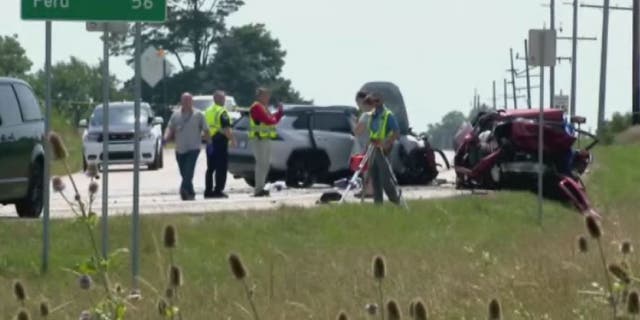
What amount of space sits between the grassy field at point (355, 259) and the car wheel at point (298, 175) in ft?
19.5

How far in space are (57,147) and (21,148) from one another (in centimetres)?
1586

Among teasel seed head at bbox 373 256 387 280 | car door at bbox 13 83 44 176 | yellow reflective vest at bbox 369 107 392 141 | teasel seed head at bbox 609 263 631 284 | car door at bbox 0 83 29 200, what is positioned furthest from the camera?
yellow reflective vest at bbox 369 107 392 141

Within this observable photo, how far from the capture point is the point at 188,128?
26.9 meters

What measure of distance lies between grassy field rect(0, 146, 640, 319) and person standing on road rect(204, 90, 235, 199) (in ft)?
12.6

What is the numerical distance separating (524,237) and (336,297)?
8.26 meters

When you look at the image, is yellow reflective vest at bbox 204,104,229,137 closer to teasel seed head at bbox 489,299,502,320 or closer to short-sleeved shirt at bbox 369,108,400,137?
short-sleeved shirt at bbox 369,108,400,137

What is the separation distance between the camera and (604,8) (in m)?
76.5

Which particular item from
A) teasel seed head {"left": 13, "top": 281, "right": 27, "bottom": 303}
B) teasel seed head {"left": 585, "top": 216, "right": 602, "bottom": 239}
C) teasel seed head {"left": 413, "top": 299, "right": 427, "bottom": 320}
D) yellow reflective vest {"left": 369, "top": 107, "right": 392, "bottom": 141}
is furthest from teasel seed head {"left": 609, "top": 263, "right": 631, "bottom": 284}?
yellow reflective vest {"left": 369, "top": 107, "right": 392, "bottom": 141}

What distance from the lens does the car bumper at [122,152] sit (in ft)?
142

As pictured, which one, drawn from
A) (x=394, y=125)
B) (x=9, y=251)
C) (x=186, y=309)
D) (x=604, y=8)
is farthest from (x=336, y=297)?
(x=604, y=8)

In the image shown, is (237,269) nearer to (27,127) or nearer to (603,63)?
(27,127)

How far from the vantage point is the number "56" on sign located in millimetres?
14711

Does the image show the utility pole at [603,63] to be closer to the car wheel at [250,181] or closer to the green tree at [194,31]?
the green tree at [194,31]

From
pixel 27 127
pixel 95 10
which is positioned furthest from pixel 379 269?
pixel 27 127
